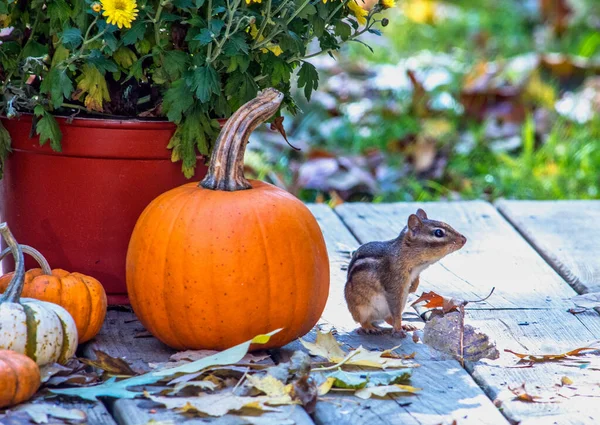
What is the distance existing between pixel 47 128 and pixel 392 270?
1.13 m

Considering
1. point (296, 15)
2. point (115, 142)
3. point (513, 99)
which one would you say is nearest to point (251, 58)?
point (296, 15)

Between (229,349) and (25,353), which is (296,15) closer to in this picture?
(229,349)

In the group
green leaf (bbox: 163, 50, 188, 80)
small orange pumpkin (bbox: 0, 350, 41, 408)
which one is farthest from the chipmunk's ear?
small orange pumpkin (bbox: 0, 350, 41, 408)

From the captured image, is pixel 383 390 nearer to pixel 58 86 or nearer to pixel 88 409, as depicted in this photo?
pixel 88 409

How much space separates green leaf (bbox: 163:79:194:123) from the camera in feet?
9.70

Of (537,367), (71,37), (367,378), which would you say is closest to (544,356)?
(537,367)

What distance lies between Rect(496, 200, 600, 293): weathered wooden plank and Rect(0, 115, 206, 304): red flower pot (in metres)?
1.46

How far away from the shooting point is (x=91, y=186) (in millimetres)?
3125

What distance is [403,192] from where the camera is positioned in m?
5.64

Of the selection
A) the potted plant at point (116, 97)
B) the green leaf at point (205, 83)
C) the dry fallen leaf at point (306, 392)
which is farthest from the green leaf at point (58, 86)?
the dry fallen leaf at point (306, 392)

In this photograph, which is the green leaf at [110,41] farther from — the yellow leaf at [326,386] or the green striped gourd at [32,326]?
the yellow leaf at [326,386]

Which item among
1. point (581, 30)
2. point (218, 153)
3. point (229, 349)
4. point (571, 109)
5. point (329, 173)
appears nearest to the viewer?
point (229, 349)

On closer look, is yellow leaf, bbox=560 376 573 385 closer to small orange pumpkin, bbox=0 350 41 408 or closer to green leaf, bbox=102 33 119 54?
small orange pumpkin, bbox=0 350 41 408

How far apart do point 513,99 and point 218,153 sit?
171 inches
